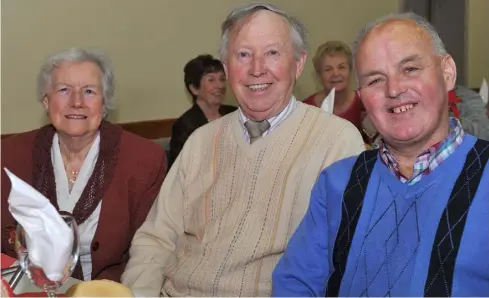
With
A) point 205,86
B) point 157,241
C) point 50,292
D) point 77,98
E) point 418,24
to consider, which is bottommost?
point 157,241

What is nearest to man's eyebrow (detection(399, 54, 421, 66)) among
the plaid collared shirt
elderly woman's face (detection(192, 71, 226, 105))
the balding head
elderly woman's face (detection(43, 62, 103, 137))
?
the balding head

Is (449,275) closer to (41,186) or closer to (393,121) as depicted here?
(393,121)

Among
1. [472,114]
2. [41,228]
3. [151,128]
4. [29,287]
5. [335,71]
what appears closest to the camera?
[41,228]

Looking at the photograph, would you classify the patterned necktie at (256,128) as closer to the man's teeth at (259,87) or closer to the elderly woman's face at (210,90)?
the man's teeth at (259,87)

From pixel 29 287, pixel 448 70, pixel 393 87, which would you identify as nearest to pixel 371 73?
pixel 393 87

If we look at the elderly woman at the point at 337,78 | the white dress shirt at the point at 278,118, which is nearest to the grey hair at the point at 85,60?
the white dress shirt at the point at 278,118

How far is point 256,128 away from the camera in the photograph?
79.4 inches

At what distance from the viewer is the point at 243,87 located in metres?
2.04

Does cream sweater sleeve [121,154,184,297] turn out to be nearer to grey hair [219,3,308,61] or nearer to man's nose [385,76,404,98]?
grey hair [219,3,308,61]

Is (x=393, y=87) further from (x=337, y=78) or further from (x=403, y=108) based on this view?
(x=337, y=78)

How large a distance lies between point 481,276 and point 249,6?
108 centimetres

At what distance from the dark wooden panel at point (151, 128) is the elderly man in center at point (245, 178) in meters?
1.99

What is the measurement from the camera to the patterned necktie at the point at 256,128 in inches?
79.1

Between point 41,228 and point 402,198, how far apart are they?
2.57 ft
